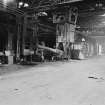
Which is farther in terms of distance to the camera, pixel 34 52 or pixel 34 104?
pixel 34 52

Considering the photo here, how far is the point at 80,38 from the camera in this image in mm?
21438

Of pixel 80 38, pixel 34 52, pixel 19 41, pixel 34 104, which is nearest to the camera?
pixel 34 104

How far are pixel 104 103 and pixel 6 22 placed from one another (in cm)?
1025

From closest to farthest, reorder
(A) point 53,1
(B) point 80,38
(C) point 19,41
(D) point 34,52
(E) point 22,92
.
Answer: (E) point 22,92
(A) point 53,1
(C) point 19,41
(D) point 34,52
(B) point 80,38

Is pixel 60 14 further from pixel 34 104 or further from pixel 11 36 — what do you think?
pixel 34 104

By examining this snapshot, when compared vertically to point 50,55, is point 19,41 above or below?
above

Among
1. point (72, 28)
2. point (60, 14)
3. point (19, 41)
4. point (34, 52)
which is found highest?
point (60, 14)

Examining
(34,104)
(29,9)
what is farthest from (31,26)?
(34,104)

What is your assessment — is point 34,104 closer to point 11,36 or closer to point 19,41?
point 19,41

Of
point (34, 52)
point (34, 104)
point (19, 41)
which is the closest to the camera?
point (34, 104)

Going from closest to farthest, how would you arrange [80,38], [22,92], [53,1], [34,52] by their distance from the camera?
1. [22,92]
2. [53,1]
3. [34,52]
4. [80,38]

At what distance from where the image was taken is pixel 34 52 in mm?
12516

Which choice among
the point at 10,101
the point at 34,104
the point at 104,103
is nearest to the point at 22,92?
the point at 10,101

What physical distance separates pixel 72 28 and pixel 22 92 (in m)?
9.25
